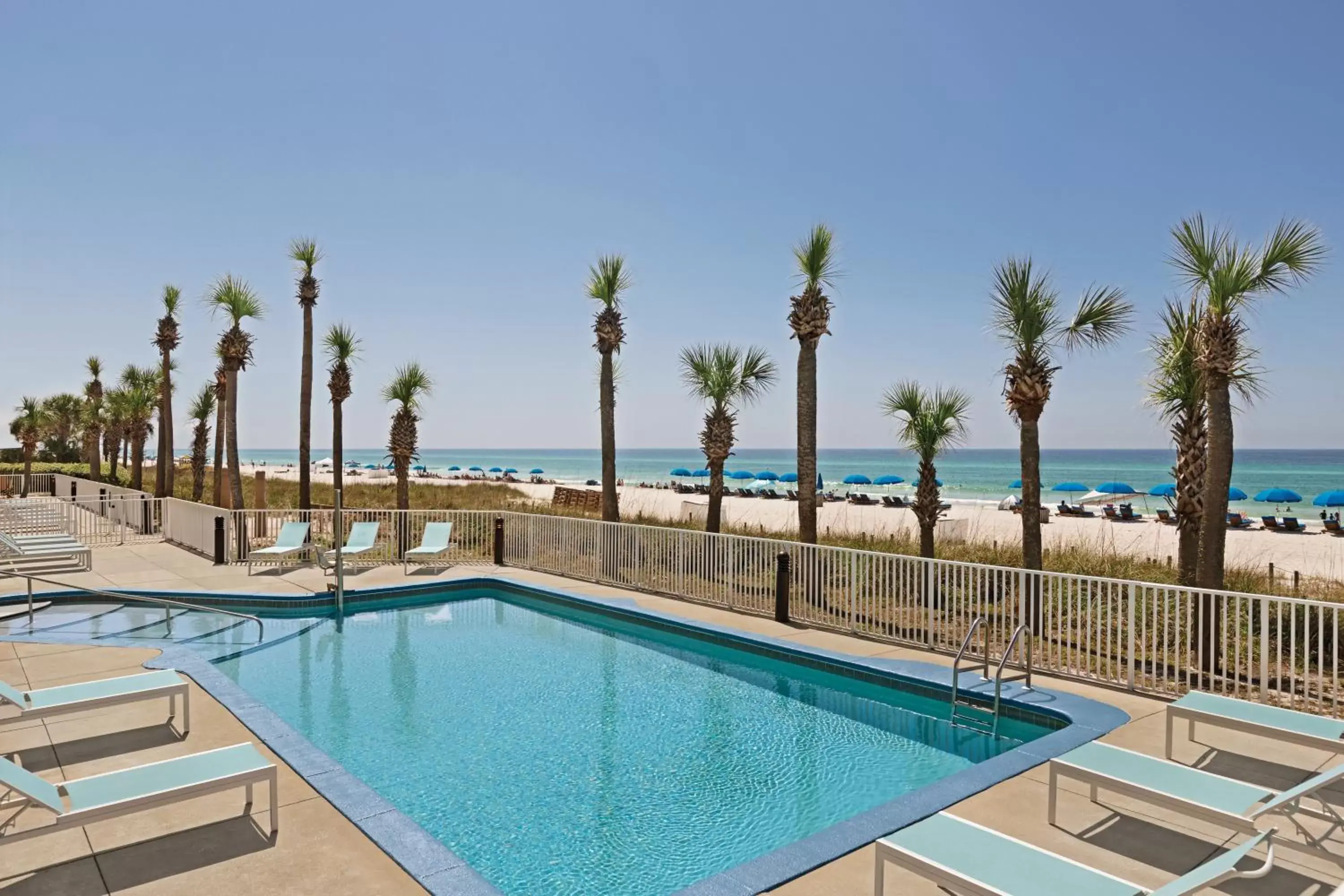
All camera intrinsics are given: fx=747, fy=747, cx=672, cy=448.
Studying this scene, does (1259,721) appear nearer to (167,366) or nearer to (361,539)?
(361,539)

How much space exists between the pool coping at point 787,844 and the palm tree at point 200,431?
24172mm

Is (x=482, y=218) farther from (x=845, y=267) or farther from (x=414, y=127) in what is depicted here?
(x=845, y=267)

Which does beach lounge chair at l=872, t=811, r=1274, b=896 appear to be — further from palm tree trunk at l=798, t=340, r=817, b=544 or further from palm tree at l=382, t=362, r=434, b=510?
palm tree at l=382, t=362, r=434, b=510

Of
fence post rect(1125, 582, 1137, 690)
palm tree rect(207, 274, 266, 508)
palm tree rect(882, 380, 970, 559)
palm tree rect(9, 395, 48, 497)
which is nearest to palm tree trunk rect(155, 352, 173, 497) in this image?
palm tree rect(207, 274, 266, 508)

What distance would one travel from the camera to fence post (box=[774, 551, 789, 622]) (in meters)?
9.35

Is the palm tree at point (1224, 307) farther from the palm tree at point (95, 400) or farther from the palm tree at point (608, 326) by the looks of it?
the palm tree at point (95, 400)

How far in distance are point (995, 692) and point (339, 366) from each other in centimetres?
2065

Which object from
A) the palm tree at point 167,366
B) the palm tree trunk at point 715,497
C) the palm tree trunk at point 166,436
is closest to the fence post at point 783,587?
the palm tree trunk at point 715,497

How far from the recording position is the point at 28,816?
4008 millimetres

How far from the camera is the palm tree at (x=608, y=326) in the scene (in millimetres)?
16156

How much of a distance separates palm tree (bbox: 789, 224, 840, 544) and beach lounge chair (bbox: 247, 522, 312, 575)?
28.6 feet

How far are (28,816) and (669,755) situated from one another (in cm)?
391

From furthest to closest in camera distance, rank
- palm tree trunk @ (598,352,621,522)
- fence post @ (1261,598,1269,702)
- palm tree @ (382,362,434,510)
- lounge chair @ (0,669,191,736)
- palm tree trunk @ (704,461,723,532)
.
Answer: palm tree @ (382,362,434,510)
palm tree trunk @ (598,352,621,522)
palm tree trunk @ (704,461,723,532)
fence post @ (1261,598,1269,702)
lounge chair @ (0,669,191,736)

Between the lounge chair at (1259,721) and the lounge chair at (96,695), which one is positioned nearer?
the lounge chair at (1259,721)
